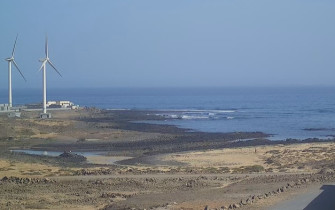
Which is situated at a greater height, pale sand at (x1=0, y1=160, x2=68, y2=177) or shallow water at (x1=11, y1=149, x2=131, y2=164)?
pale sand at (x1=0, y1=160, x2=68, y2=177)

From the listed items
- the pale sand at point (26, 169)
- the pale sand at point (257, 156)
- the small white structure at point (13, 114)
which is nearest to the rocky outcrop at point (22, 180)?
the pale sand at point (26, 169)

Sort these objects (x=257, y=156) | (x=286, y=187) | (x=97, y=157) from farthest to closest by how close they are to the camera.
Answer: (x=97, y=157) < (x=257, y=156) < (x=286, y=187)

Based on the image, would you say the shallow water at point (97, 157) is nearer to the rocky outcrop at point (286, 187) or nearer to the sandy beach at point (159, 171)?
the sandy beach at point (159, 171)

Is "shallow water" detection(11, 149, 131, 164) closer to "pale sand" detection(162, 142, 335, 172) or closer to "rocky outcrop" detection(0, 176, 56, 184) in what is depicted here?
"pale sand" detection(162, 142, 335, 172)

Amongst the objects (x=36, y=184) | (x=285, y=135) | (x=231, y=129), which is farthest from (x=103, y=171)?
(x=231, y=129)

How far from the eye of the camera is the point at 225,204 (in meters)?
26.7

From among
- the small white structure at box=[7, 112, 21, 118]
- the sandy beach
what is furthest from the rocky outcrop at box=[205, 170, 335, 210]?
the small white structure at box=[7, 112, 21, 118]

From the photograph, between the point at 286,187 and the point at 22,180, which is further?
the point at 22,180

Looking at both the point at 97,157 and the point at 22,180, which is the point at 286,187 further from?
the point at 97,157

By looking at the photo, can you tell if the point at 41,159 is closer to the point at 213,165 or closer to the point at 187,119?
the point at 213,165

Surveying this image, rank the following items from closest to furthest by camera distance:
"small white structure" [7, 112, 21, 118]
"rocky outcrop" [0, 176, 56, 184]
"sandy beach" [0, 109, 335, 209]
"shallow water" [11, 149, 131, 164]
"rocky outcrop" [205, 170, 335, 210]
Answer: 1. "rocky outcrop" [205, 170, 335, 210]
2. "sandy beach" [0, 109, 335, 209]
3. "rocky outcrop" [0, 176, 56, 184]
4. "shallow water" [11, 149, 131, 164]
5. "small white structure" [7, 112, 21, 118]

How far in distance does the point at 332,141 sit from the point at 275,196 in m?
40.0

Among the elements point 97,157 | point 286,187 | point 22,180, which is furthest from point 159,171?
point 97,157

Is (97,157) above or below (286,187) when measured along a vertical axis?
below
